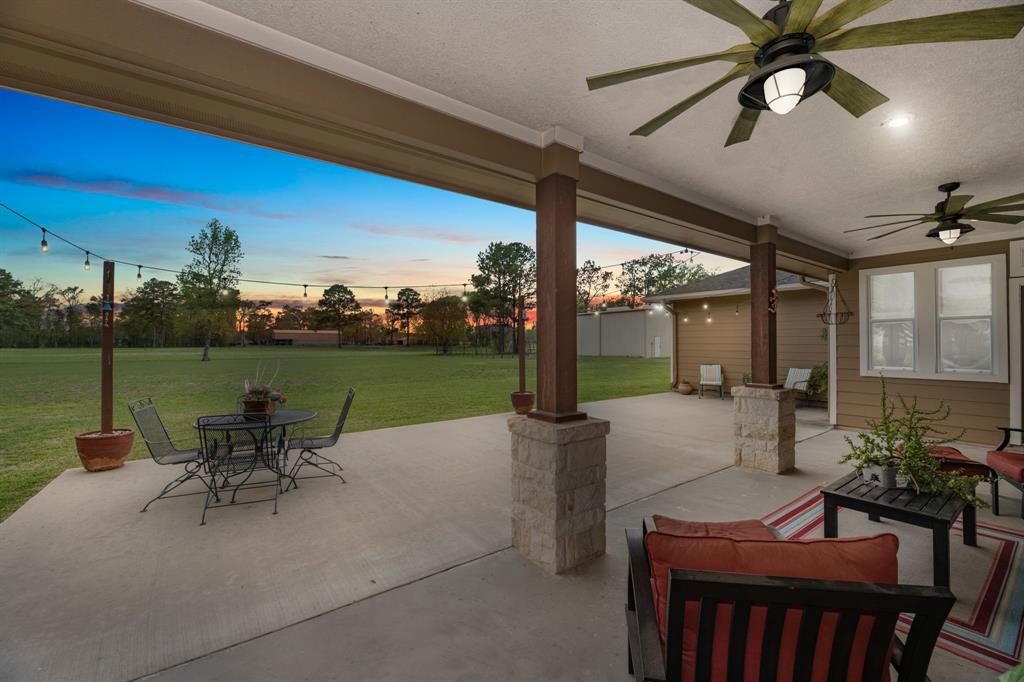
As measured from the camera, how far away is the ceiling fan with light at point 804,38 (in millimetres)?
1339

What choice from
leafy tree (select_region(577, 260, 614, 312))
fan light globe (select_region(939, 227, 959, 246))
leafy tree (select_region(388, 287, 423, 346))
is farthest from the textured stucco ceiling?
leafy tree (select_region(577, 260, 614, 312))

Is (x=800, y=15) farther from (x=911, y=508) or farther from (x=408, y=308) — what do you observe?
(x=408, y=308)

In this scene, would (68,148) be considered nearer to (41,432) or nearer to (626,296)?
(41,432)

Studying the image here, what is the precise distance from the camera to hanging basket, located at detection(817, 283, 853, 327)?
7.15 m

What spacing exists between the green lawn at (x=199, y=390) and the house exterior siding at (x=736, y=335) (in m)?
1.81

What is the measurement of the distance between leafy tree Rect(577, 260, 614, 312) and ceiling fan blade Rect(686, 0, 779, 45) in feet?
102

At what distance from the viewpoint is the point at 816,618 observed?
3.54 ft

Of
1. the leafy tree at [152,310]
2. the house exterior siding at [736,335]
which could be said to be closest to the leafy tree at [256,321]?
the leafy tree at [152,310]

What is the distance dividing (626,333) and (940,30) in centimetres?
A: 2247

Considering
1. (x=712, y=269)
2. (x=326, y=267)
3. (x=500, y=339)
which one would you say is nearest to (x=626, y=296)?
(x=712, y=269)

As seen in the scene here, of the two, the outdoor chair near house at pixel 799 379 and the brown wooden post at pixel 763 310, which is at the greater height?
the brown wooden post at pixel 763 310

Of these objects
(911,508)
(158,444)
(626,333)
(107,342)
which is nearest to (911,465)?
(911,508)

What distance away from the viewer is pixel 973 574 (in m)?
2.64

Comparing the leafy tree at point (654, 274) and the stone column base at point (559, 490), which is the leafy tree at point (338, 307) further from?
the leafy tree at point (654, 274)
